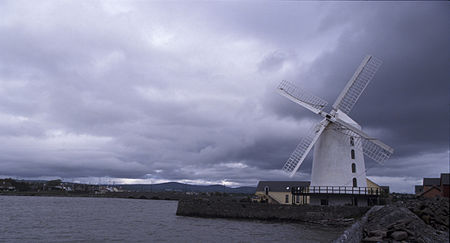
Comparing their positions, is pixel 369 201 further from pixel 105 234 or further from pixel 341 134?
pixel 105 234

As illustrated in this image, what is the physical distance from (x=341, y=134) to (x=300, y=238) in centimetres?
1182

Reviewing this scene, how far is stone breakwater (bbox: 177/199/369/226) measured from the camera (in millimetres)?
30312

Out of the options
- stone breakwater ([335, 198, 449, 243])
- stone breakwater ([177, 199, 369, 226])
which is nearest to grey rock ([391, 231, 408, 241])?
stone breakwater ([335, 198, 449, 243])

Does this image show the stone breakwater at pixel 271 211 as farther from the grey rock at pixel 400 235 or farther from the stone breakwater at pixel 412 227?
the grey rock at pixel 400 235

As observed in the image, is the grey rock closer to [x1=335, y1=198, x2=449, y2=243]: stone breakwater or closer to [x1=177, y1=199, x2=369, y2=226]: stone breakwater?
[x1=335, y1=198, x2=449, y2=243]: stone breakwater

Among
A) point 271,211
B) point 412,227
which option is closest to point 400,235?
point 412,227

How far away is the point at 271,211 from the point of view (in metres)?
34.3

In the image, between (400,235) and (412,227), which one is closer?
(400,235)

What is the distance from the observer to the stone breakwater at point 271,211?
30.3 meters

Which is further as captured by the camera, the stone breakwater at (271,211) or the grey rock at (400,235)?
the stone breakwater at (271,211)

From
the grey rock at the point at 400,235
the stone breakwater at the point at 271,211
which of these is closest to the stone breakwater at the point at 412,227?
the grey rock at the point at 400,235

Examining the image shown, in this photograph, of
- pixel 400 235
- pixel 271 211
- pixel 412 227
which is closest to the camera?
pixel 400 235

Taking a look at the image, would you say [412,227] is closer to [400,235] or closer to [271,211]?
[400,235]

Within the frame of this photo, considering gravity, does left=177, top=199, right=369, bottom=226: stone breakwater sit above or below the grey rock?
below
